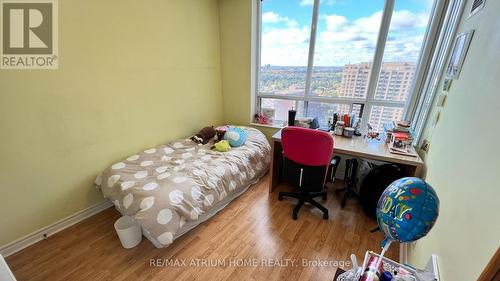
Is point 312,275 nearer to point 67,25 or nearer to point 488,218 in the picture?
point 488,218

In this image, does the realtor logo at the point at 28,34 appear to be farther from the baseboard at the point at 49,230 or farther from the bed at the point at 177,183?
the baseboard at the point at 49,230

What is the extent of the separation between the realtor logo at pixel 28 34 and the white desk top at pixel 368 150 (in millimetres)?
2143

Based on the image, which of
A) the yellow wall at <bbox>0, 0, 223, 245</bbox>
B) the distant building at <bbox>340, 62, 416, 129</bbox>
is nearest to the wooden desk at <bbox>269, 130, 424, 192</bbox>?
the distant building at <bbox>340, 62, 416, 129</bbox>

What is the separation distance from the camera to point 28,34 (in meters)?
1.57

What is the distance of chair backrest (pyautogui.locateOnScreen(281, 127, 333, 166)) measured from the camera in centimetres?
174

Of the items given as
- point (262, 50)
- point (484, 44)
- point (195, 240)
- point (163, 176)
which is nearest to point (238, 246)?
point (195, 240)

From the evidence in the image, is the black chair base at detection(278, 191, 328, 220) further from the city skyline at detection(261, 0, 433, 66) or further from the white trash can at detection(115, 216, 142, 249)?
the city skyline at detection(261, 0, 433, 66)

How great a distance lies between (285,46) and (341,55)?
30.5 inches

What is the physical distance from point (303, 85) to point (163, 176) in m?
2.22

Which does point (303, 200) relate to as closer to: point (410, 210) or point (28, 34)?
point (410, 210)

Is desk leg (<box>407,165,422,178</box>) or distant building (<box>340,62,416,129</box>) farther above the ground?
distant building (<box>340,62,416,129</box>)

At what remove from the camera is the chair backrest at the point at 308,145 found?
174 cm

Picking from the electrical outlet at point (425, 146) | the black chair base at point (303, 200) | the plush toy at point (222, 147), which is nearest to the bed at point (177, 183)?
the plush toy at point (222, 147)

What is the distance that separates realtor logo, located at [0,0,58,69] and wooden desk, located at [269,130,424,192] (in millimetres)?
2143
